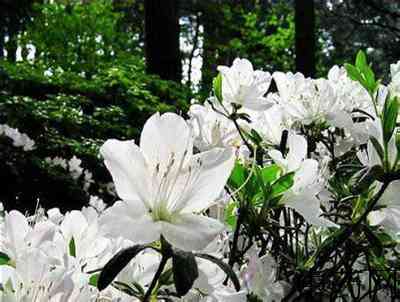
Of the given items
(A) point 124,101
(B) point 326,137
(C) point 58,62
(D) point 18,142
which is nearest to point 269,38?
(C) point 58,62

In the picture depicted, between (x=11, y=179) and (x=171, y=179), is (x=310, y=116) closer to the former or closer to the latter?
(x=171, y=179)

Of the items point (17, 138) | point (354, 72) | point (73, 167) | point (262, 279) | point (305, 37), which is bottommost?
point (73, 167)

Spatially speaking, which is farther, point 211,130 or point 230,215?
point 211,130

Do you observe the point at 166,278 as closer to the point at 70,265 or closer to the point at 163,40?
the point at 70,265

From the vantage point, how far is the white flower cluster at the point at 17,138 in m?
4.62

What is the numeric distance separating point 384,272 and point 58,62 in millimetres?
11856

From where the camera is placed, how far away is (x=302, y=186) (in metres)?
1.01

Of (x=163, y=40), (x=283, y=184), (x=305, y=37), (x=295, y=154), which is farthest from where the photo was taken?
(x=305, y=37)

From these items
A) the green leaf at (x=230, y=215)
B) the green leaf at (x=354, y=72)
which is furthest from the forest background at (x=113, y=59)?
the green leaf at (x=230, y=215)

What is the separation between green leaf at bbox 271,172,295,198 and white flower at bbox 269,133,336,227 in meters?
0.04

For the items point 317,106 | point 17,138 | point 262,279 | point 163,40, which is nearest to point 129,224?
point 262,279

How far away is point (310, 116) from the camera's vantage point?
1.53 m

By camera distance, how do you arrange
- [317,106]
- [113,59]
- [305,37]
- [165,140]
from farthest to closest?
[113,59], [305,37], [317,106], [165,140]

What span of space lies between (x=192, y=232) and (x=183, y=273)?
5cm
